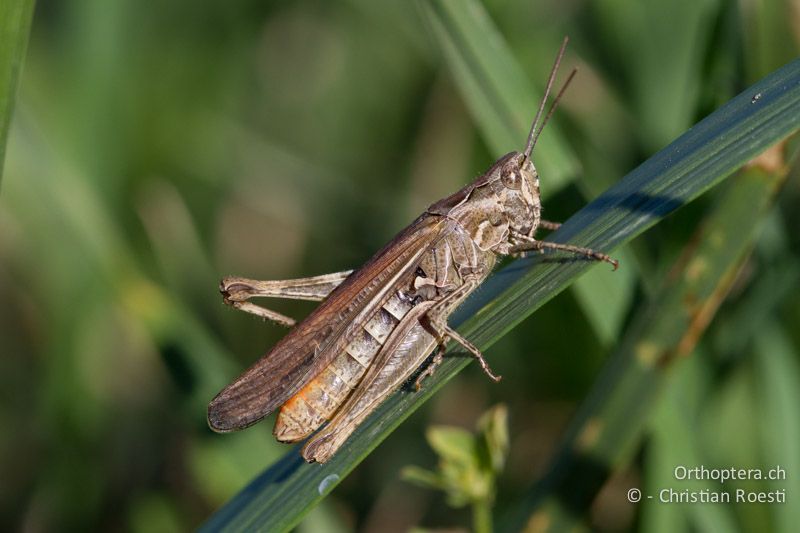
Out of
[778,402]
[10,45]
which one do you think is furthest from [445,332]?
[10,45]

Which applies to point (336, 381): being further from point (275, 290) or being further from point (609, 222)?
point (609, 222)

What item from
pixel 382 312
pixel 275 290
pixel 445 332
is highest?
pixel 275 290

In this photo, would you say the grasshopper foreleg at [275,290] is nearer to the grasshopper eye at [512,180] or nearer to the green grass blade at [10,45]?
the grasshopper eye at [512,180]

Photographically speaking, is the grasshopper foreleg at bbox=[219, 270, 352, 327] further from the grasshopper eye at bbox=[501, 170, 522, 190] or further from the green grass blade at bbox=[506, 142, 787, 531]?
the green grass blade at bbox=[506, 142, 787, 531]

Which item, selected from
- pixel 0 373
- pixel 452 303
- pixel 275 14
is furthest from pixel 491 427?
pixel 275 14

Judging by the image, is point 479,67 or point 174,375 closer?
point 479,67

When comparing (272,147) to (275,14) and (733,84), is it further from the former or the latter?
(733,84)
